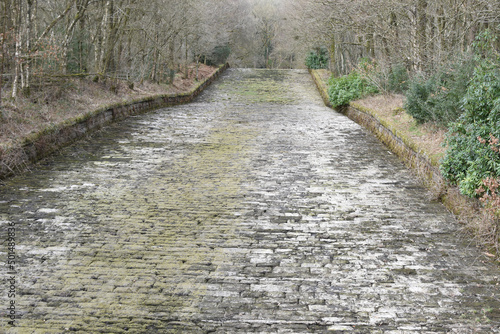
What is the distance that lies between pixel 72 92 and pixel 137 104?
297cm

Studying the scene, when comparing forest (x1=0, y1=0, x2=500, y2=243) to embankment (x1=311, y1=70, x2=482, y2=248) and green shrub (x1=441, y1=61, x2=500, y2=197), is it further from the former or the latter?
embankment (x1=311, y1=70, x2=482, y2=248)

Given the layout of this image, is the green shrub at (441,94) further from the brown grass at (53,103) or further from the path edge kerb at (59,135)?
the brown grass at (53,103)

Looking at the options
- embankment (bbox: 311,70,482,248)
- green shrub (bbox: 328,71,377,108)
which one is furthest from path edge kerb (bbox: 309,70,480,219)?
green shrub (bbox: 328,71,377,108)

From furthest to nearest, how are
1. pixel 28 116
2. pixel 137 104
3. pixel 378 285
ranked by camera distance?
pixel 137 104
pixel 28 116
pixel 378 285

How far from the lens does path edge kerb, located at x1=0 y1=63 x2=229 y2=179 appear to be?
7902 millimetres

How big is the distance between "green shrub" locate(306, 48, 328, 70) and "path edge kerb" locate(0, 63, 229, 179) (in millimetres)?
21448

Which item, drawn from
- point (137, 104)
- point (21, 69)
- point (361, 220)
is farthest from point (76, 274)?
point (137, 104)

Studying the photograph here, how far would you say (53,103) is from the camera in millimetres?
11430

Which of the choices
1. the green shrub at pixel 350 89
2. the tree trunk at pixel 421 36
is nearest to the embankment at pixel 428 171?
the tree trunk at pixel 421 36

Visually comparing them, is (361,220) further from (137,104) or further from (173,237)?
(137,104)

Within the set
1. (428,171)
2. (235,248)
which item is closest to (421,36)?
(428,171)

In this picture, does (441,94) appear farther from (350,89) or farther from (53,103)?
(53,103)

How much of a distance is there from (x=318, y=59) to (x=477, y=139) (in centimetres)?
3054

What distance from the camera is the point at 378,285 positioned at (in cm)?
470
